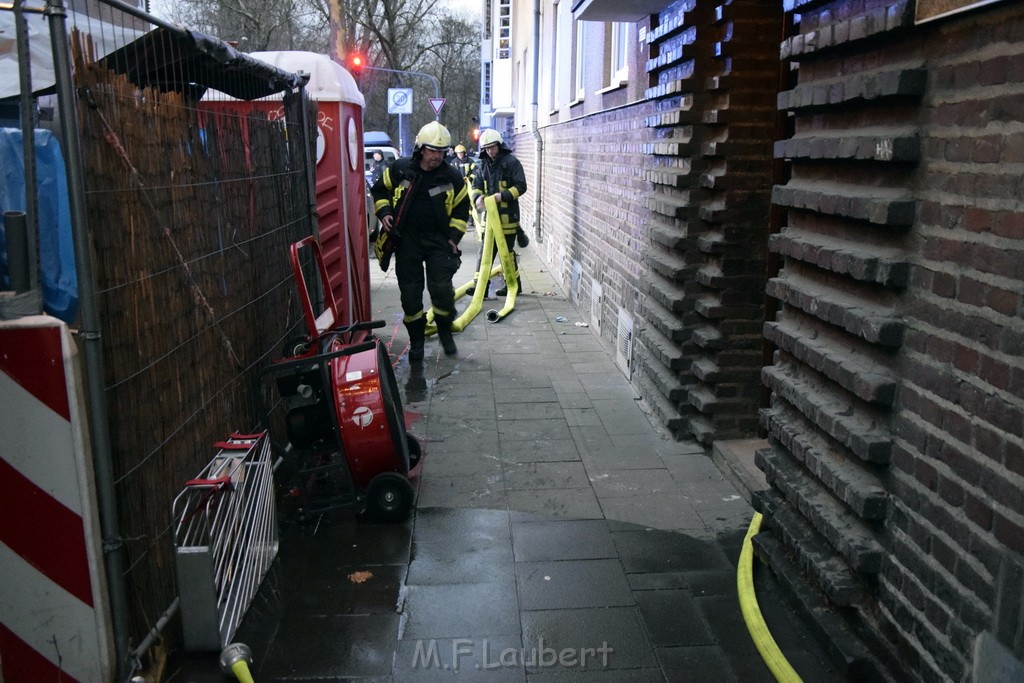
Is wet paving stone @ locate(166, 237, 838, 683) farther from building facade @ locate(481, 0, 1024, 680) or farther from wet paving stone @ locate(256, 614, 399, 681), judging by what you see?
building facade @ locate(481, 0, 1024, 680)

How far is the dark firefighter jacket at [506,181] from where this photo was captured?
36.2ft

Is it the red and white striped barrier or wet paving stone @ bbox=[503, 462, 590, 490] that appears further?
wet paving stone @ bbox=[503, 462, 590, 490]

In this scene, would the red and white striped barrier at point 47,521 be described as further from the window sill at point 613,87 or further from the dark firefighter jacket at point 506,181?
the dark firefighter jacket at point 506,181

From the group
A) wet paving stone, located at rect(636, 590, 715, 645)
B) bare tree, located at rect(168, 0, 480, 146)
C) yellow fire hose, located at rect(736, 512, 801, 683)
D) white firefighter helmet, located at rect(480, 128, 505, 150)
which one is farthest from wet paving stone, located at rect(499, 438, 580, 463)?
bare tree, located at rect(168, 0, 480, 146)

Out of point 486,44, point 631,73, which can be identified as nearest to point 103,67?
point 631,73

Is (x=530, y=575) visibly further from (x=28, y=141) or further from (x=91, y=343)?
(x=28, y=141)

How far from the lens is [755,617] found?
367 centimetres

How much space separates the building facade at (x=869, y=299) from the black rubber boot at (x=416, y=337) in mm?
2836

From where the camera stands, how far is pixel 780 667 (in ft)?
10.9

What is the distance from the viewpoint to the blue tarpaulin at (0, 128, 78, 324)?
2.85m

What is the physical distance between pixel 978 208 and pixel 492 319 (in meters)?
7.95

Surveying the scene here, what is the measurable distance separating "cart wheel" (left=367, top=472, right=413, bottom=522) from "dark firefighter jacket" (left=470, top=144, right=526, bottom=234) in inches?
264

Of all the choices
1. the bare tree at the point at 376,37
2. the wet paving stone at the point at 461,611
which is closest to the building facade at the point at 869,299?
the wet paving stone at the point at 461,611

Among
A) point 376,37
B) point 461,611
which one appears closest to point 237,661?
point 461,611
